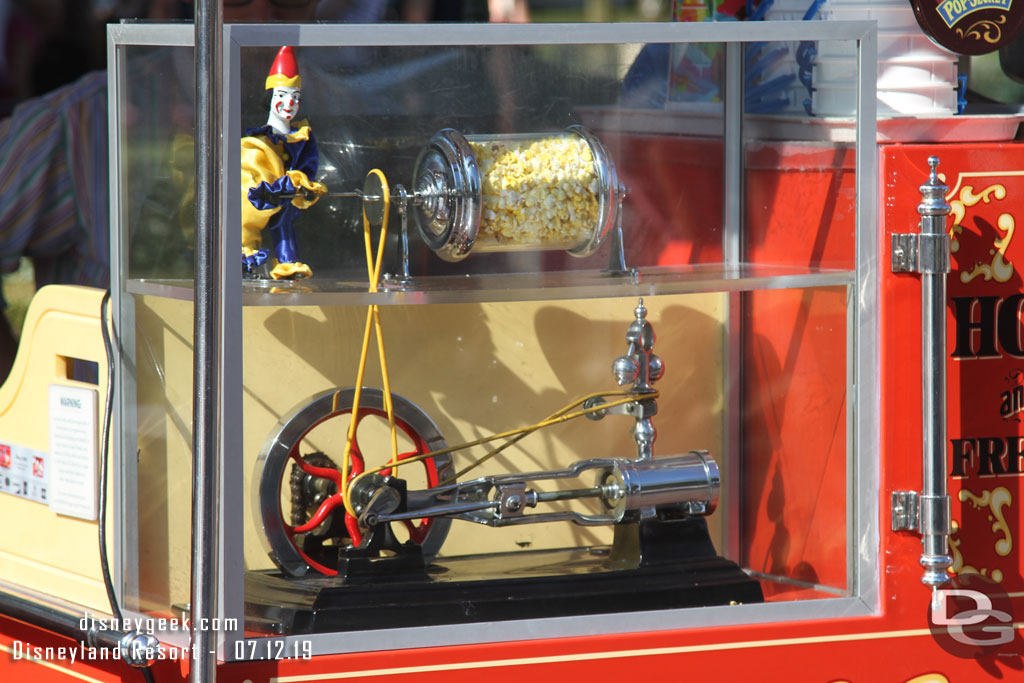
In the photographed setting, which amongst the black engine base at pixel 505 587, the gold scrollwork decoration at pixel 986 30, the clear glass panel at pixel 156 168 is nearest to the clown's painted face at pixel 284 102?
the clear glass panel at pixel 156 168

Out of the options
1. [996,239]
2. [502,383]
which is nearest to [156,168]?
[502,383]

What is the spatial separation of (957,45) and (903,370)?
A: 15.6 inches

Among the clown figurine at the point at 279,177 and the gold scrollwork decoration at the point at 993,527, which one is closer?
the clown figurine at the point at 279,177

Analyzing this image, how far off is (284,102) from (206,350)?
0.35m

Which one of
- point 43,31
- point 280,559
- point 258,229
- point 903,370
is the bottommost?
point 280,559

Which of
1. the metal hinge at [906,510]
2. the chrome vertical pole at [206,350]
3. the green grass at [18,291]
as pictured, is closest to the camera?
the chrome vertical pole at [206,350]

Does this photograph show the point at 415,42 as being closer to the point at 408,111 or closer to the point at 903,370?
the point at 408,111

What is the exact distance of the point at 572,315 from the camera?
1.78m

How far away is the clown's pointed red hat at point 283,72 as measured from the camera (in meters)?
1.51

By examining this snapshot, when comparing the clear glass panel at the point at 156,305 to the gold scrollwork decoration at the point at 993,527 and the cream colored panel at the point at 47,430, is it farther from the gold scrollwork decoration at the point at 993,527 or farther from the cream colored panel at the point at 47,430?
the gold scrollwork decoration at the point at 993,527

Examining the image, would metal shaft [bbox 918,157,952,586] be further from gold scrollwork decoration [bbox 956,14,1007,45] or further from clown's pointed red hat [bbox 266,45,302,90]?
clown's pointed red hat [bbox 266,45,302,90]

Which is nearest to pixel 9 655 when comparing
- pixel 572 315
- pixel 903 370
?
pixel 572 315

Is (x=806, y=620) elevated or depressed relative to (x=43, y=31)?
depressed

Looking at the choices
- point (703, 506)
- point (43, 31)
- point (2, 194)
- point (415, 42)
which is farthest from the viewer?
Answer: point (43, 31)
